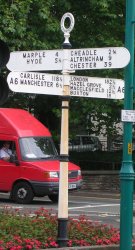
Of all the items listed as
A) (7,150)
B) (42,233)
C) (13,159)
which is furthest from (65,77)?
(7,150)

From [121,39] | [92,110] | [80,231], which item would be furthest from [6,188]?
[80,231]

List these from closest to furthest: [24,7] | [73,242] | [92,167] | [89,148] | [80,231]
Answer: [73,242] < [80,231] < [24,7] < [92,167] < [89,148]

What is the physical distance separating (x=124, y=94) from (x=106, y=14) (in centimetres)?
1573

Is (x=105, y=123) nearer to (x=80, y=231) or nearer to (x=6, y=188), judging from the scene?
(x=6, y=188)

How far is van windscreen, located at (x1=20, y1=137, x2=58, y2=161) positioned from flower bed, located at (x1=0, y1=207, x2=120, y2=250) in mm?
8738

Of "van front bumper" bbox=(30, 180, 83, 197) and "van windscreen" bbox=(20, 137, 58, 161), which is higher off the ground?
"van windscreen" bbox=(20, 137, 58, 161)

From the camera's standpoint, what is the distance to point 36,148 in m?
21.0

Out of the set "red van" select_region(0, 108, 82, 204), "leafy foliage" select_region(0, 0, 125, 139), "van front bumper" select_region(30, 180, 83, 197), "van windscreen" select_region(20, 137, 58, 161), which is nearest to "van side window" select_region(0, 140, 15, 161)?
"red van" select_region(0, 108, 82, 204)

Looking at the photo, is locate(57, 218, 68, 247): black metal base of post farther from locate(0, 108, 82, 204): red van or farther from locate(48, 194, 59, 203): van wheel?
locate(48, 194, 59, 203): van wheel

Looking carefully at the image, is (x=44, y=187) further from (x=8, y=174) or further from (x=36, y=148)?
(x=36, y=148)

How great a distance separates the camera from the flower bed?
9.58 meters

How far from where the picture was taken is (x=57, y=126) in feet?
96.9

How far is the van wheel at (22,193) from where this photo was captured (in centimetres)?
2020

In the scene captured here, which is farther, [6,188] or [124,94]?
[6,188]
